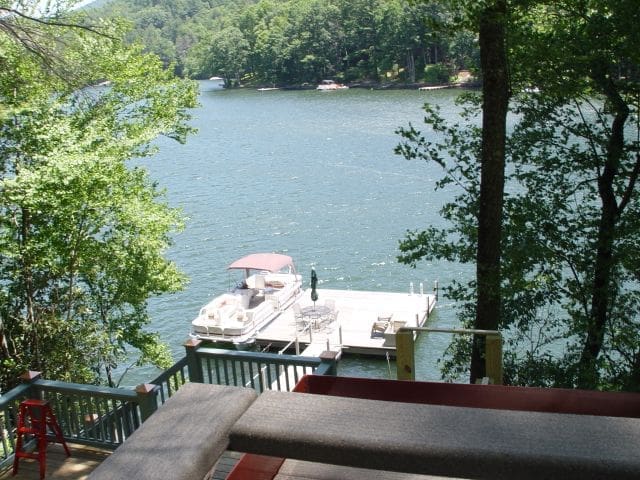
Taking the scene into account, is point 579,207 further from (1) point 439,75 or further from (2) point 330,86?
(2) point 330,86

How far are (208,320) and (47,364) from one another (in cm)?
915

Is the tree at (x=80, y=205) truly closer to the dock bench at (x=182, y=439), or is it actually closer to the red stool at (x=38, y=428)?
the red stool at (x=38, y=428)

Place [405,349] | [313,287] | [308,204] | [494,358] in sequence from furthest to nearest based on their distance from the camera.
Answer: [308,204] < [313,287] < [405,349] < [494,358]

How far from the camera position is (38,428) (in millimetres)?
6133

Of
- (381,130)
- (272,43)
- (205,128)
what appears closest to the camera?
(381,130)

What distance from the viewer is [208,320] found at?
22547 millimetres

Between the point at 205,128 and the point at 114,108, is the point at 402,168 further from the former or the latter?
the point at 114,108

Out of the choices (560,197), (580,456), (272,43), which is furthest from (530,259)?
(272,43)

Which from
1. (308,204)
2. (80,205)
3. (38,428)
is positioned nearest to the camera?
(38,428)

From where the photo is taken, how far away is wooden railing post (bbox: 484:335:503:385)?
20.6 feet

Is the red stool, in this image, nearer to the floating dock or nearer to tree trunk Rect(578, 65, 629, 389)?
tree trunk Rect(578, 65, 629, 389)

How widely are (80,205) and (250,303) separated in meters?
12.8

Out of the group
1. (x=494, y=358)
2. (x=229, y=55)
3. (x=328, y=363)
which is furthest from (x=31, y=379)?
(x=229, y=55)

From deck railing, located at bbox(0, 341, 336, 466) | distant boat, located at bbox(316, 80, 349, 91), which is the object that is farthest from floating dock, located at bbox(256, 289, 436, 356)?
distant boat, located at bbox(316, 80, 349, 91)
